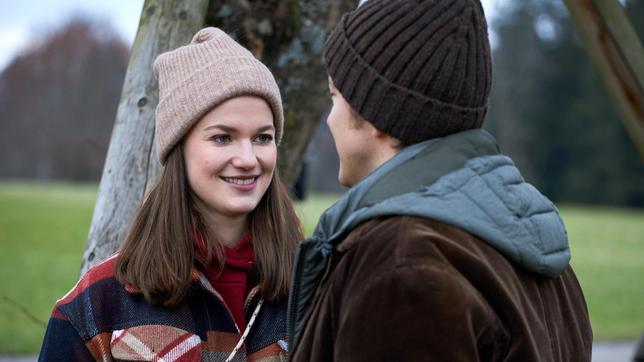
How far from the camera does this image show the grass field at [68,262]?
1265cm

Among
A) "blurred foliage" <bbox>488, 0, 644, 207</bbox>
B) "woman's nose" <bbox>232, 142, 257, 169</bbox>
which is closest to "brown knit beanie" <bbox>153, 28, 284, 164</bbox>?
"woman's nose" <bbox>232, 142, 257, 169</bbox>

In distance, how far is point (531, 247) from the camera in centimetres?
188

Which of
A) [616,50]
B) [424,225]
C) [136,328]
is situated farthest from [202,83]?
[616,50]

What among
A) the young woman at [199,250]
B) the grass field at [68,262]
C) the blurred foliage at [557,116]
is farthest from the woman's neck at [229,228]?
the blurred foliage at [557,116]

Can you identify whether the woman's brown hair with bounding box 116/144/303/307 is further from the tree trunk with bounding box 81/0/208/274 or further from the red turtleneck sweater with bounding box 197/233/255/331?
the tree trunk with bounding box 81/0/208/274

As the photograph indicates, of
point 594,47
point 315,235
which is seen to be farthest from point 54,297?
point 315,235

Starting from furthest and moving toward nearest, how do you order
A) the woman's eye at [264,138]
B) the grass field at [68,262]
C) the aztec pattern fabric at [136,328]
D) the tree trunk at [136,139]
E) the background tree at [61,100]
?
the background tree at [61,100], the grass field at [68,262], the tree trunk at [136,139], the woman's eye at [264,138], the aztec pattern fabric at [136,328]

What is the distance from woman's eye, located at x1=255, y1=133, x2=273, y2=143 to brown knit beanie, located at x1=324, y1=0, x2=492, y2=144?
2.27 ft

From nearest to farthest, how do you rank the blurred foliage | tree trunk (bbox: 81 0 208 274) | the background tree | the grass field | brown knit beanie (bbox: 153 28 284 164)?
brown knit beanie (bbox: 153 28 284 164), tree trunk (bbox: 81 0 208 274), the grass field, the blurred foliage, the background tree

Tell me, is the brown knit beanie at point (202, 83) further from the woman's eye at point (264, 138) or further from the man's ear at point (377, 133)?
the man's ear at point (377, 133)

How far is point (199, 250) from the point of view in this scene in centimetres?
263

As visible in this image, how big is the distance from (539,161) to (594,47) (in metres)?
48.2

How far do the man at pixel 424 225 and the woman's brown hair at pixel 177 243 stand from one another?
0.56 meters

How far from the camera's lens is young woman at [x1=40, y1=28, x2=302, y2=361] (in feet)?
8.10
